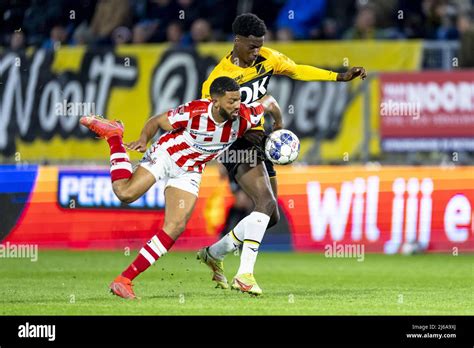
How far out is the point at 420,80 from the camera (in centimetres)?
1842

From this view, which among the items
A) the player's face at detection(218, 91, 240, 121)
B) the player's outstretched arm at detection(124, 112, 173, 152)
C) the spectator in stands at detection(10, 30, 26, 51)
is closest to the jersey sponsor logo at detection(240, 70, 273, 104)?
the player's face at detection(218, 91, 240, 121)

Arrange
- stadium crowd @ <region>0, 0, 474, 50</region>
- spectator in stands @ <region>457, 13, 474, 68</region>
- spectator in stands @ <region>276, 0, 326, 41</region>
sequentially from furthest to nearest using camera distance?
spectator in stands @ <region>276, 0, 326, 41</region>
stadium crowd @ <region>0, 0, 474, 50</region>
spectator in stands @ <region>457, 13, 474, 68</region>

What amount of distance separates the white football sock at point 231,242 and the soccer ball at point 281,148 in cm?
67

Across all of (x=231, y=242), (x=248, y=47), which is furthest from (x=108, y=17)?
(x=231, y=242)

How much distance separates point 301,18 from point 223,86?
28.5 feet

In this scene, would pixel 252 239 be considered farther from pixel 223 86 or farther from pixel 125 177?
pixel 223 86

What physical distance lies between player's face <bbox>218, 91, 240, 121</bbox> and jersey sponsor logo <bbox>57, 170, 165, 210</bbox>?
5544mm

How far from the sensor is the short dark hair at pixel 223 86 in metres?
11.9

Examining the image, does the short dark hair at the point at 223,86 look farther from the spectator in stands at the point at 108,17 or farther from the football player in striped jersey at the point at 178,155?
the spectator in stands at the point at 108,17

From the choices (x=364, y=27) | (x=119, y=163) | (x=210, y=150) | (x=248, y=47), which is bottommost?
(x=119, y=163)

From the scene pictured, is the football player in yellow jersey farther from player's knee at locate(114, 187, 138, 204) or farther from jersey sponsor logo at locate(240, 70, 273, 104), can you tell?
player's knee at locate(114, 187, 138, 204)

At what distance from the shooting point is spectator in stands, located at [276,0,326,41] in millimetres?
20312

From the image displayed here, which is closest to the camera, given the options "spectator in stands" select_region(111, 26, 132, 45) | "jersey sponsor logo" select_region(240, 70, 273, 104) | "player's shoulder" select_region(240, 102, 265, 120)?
"player's shoulder" select_region(240, 102, 265, 120)

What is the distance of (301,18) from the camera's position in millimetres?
20438
